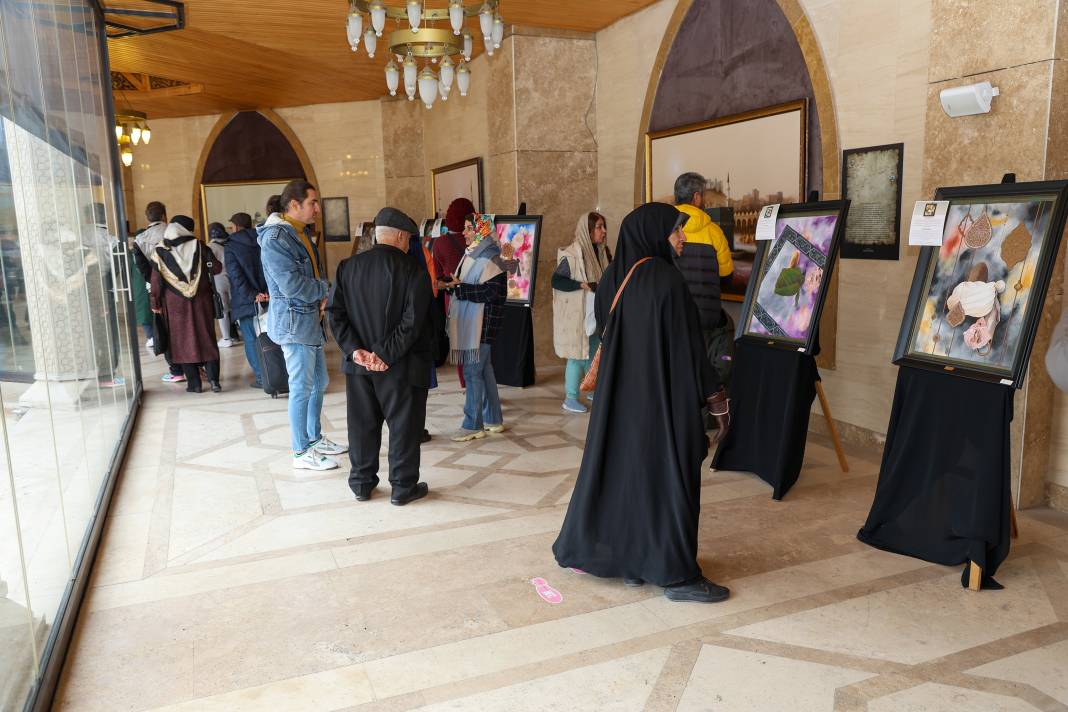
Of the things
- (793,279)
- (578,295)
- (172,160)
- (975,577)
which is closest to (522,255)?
(578,295)

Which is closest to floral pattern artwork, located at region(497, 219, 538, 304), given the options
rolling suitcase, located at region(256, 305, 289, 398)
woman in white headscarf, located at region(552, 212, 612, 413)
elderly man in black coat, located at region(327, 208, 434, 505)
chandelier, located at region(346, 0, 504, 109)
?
woman in white headscarf, located at region(552, 212, 612, 413)

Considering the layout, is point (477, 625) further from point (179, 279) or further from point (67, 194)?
point (179, 279)

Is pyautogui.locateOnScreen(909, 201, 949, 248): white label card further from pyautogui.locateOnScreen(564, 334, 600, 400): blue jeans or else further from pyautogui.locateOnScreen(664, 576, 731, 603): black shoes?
pyautogui.locateOnScreen(564, 334, 600, 400): blue jeans

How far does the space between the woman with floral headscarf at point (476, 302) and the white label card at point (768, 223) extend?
1.68 metres

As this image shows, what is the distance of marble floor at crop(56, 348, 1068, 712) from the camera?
101 inches

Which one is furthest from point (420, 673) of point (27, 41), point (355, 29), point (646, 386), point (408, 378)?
point (355, 29)

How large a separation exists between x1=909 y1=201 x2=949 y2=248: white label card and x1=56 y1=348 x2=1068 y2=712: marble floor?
139 centimetres

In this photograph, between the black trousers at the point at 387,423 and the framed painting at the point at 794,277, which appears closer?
the black trousers at the point at 387,423

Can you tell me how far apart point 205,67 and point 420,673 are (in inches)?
364

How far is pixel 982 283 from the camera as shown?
3391 millimetres

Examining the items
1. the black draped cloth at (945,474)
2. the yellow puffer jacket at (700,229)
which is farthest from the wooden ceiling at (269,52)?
the black draped cloth at (945,474)

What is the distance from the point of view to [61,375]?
10.9ft

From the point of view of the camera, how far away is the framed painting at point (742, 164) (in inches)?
220

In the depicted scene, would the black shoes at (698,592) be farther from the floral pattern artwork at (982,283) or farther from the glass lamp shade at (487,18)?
the glass lamp shade at (487,18)
